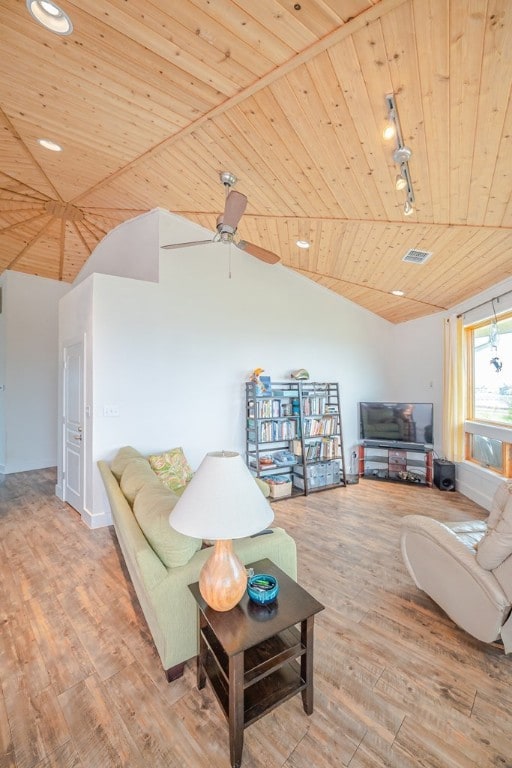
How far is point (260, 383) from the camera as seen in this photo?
14.5 feet

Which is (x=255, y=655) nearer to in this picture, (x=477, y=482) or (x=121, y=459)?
(x=121, y=459)

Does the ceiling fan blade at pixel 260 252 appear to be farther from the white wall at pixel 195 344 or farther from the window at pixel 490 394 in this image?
the window at pixel 490 394

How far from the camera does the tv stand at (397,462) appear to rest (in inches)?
198

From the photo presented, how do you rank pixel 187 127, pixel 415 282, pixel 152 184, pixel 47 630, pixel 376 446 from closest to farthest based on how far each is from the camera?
pixel 47 630
pixel 187 127
pixel 152 184
pixel 415 282
pixel 376 446

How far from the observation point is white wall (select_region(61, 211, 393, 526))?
11.7 ft

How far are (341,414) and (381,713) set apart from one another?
164 inches

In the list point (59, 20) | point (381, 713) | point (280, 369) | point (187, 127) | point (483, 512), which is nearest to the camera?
point (381, 713)

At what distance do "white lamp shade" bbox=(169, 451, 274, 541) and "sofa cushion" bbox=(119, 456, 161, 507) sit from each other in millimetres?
1039

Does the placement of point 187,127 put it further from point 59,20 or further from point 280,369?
point 280,369

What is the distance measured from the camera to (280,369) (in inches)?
197

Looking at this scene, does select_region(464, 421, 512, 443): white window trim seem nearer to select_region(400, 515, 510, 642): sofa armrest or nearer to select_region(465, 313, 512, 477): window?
select_region(465, 313, 512, 477): window

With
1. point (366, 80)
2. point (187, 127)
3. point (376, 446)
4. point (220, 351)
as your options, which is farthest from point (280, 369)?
point (366, 80)

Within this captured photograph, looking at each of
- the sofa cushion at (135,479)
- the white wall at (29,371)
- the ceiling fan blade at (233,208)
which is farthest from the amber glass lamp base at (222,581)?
the white wall at (29,371)

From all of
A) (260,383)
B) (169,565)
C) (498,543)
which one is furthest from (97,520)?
(498,543)
